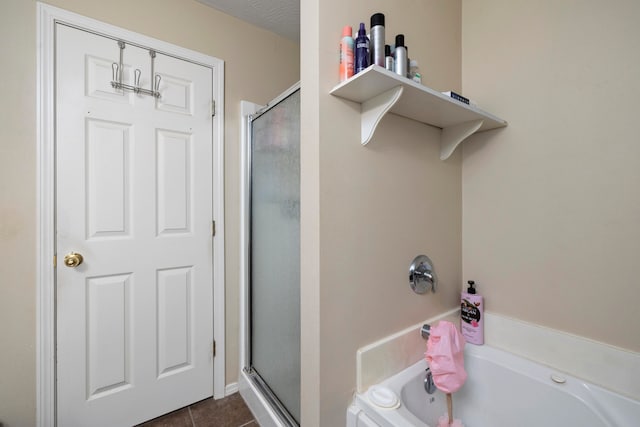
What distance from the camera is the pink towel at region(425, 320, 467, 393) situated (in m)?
0.90

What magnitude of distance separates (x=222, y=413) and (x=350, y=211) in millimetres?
1503

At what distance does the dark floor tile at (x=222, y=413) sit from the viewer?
1.44 meters

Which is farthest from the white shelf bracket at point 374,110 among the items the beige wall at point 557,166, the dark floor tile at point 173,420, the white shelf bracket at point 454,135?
the dark floor tile at point 173,420

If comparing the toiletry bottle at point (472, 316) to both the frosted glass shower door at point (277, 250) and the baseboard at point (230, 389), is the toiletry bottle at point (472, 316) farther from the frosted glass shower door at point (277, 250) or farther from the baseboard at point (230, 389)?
the baseboard at point (230, 389)

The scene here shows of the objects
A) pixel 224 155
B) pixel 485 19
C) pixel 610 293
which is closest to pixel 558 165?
pixel 610 293

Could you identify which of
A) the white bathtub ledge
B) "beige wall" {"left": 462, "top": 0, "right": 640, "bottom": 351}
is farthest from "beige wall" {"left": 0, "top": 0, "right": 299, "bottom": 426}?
the white bathtub ledge

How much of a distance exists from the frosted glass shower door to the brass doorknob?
86 cm

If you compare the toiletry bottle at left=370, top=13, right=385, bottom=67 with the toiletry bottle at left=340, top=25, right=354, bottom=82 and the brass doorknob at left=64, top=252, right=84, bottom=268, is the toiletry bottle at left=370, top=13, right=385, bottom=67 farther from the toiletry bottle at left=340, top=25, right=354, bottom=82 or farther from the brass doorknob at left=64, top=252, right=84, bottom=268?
the brass doorknob at left=64, top=252, right=84, bottom=268

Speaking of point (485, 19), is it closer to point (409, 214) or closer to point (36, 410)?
point (409, 214)

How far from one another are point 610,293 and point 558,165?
523mm

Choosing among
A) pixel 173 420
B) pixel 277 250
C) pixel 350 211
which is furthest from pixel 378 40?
pixel 173 420

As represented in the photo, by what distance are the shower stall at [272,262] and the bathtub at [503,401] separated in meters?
0.48

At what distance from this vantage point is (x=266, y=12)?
1.64 metres

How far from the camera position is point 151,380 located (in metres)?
1.44
